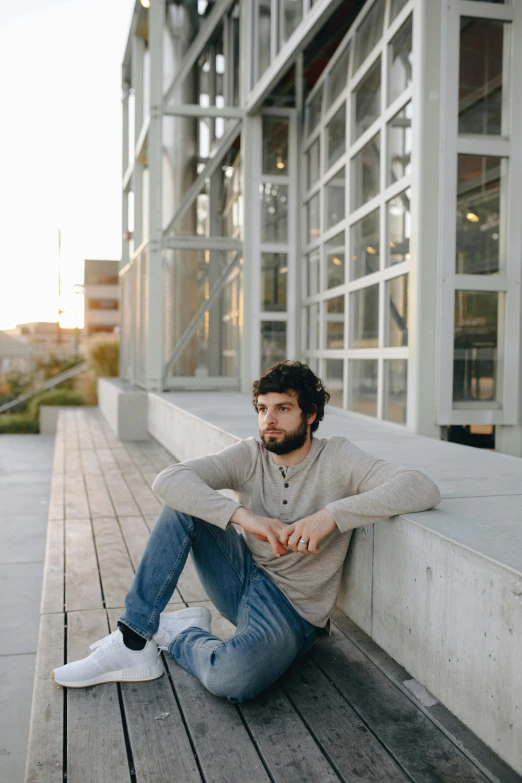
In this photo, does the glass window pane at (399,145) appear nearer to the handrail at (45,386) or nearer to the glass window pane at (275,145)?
the glass window pane at (275,145)

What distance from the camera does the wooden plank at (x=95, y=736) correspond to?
2043mm

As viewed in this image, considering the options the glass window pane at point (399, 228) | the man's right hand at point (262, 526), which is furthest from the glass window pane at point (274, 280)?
the man's right hand at point (262, 526)

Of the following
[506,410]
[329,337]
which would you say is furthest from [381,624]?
[329,337]

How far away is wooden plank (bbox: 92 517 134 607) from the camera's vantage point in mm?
3611

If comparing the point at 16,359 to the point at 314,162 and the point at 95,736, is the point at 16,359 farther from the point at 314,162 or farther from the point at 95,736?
the point at 95,736

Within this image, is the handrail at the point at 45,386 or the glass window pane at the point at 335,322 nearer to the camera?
the glass window pane at the point at 335,322

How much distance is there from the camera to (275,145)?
31.2 feet

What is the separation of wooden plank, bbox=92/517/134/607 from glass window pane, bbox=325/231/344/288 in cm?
384

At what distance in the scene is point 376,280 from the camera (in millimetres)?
6500

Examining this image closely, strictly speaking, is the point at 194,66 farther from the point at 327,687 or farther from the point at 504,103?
the point at 327,687

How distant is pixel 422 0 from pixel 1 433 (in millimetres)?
12800

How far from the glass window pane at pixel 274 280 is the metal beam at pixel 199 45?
8.57 feet

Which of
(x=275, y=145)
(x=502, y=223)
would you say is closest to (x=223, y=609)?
(x=502, y=223)

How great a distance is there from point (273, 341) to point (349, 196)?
2.65m
